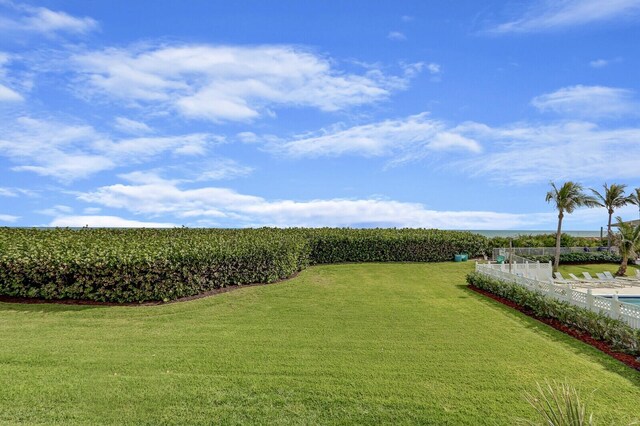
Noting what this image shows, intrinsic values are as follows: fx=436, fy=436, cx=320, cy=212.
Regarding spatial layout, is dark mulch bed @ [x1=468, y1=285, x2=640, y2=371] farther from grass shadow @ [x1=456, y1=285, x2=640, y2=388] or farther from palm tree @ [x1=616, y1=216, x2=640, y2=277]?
palm tree @ [x1=616, y1=216, x2=640, y2=277]

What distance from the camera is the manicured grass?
26906 mm

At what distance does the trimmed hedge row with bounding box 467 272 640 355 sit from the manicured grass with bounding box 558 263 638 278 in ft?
47.0

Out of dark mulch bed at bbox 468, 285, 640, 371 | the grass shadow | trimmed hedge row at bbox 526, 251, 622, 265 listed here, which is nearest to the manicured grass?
trimmed hedge row at bbox 526, 251, 622, 265

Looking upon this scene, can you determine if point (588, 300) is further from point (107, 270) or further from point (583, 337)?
point (107, 270)

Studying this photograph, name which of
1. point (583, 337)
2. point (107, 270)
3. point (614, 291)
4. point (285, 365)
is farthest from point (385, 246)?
point (285, 365)

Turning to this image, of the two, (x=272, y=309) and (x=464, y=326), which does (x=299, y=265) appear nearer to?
(x=272, y=309)

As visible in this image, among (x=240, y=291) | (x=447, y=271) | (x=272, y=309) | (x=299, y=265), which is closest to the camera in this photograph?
(x=272, y=309)

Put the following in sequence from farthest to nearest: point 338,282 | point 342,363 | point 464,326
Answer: point 338,282 < point 464,326 < point 342,363

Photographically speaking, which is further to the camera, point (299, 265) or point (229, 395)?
point (299, 265)

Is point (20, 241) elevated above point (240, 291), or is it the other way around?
point (20, 241)

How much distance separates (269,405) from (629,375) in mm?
6838

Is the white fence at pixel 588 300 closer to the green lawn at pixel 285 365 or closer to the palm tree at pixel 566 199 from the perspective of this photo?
the green lawn at pixel 285 365

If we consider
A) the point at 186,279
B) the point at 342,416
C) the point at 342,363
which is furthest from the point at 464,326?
the point at 186,279

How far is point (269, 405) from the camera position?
6.59m
